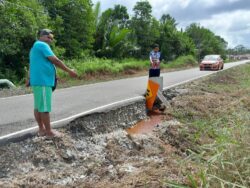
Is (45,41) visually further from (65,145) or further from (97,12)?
(97,12)

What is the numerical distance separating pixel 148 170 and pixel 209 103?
593 cm

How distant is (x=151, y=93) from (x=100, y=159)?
418 cm

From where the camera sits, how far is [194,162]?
456 centimetres

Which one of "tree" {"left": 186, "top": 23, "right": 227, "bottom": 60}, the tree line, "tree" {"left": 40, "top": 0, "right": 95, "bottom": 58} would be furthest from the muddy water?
"tree" {"left": 186, "top": 23, "right": 227, "bottom": 60}

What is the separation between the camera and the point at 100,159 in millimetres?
5457

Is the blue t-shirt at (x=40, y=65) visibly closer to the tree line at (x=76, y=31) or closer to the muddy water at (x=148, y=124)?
the muddy water at (x=148, y=124)

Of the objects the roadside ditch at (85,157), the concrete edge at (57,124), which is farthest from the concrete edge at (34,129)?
the roadside ditch at (85,157)

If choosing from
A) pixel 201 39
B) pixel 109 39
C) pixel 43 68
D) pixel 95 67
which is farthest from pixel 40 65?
pixel 201 39

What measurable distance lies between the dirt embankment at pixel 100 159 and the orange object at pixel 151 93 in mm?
1730

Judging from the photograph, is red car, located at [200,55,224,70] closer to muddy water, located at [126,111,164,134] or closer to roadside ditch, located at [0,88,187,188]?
muddy water, located at [126,111,164,134]

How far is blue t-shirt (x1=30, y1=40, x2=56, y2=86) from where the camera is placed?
5.01 meters

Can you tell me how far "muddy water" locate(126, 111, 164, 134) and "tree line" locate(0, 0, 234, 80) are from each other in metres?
8.19

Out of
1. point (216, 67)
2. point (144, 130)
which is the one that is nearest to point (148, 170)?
point (144, 130)

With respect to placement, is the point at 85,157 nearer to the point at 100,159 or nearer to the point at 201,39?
the point at 100,159
